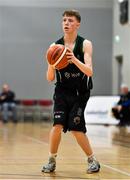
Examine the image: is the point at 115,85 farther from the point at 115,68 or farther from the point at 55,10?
the point at 55,10

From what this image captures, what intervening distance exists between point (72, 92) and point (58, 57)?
1.90 ft

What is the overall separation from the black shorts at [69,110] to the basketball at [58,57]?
0.44m

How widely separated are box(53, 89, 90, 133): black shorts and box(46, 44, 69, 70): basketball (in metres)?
0.44

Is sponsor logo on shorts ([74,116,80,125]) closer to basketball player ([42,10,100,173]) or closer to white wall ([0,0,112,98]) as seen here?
basketball player ([42,10,100,173])

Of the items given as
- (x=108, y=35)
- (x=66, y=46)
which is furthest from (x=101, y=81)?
(x=66, y=46)

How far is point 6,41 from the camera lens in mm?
26203

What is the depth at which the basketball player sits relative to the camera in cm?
Answer: 589

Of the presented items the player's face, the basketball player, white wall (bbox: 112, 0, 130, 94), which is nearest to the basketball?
Result: the basketball player

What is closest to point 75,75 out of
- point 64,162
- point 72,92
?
point 72,92

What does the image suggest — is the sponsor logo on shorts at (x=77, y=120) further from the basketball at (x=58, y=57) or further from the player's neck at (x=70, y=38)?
the player's neck at (x=70, y=38)

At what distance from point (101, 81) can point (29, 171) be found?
68.8ft

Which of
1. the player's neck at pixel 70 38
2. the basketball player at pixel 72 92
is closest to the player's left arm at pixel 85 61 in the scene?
the basketball player at pixel 72 92

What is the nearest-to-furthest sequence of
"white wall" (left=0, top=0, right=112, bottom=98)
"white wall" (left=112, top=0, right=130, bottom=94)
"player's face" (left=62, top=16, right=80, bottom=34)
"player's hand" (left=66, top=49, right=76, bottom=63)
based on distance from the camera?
"player's hand" (left=66, top=49, right=76, bottom=63)
"player's face" (left=62, top=16, right=80, bottom=34)
"white wall" (left=112, top=0, right=130, bottom=94)
"white wall" (left=0, top=0, right=112, bottom=98)

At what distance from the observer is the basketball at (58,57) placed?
5.60m
